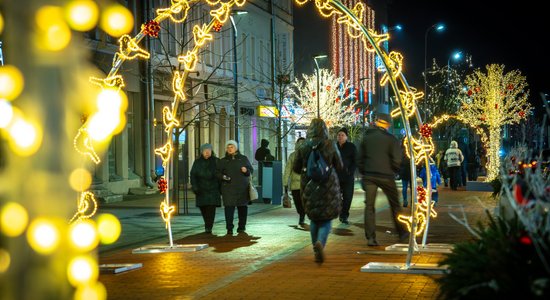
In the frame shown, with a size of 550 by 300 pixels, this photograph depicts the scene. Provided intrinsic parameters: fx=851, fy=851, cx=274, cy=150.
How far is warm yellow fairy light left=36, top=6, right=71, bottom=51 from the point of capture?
2355 millimetres

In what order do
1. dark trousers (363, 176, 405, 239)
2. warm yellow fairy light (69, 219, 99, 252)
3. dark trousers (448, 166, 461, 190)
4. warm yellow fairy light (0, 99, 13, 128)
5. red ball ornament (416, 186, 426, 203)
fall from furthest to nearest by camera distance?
dark trousers (448, 166, 461, 190), dark trousers (363, 176, 405, 239), red ball ornament (416, 186, 426, 203), warm yellow fairy light (69, 219, 99, 252), warm yellow fairy light (0, 99, 13, 128)

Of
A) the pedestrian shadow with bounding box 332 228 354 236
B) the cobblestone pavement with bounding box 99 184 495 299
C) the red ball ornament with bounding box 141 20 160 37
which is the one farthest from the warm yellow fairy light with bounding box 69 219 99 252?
the pedestrian shadow with bounding box 332 228 354 236

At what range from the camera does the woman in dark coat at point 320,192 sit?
10.9m

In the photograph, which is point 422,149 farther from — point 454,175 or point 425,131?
point 454,175

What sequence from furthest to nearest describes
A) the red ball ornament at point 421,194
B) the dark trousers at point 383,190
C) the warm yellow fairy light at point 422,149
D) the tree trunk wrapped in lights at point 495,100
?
the tree trunk wrapped in lights at point 495,100 → the dark trousers at point 383,190 → the red ball ornament at point 421,194 → the warm yellow fairy light at point 422,149

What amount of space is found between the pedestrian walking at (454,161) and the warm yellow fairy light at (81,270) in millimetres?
27098

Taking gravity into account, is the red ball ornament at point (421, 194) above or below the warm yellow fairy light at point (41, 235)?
below

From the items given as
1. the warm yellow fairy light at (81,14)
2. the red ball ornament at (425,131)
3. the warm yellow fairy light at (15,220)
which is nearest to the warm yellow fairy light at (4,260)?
the warm yellow fairy light at (15,220)

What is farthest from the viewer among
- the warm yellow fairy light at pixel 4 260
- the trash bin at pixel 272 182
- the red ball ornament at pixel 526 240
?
the trash bin at pixel 272 182

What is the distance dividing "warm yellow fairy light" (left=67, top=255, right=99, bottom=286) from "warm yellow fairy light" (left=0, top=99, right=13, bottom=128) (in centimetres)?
44

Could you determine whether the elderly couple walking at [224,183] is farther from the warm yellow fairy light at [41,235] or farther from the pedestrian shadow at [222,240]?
the warm yellow fairy light at [41,235]

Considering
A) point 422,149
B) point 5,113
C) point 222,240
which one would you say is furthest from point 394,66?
point 5,113

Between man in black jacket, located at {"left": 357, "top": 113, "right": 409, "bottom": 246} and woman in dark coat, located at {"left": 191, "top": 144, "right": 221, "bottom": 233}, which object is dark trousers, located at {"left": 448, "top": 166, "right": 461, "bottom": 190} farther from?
man in black jacket, located at {"left": 357, "top": 113, "right": 409, "bottom": 246}

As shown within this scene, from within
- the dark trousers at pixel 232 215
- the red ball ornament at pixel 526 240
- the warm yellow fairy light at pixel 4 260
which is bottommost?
the dark trousers at pixel 232 215
